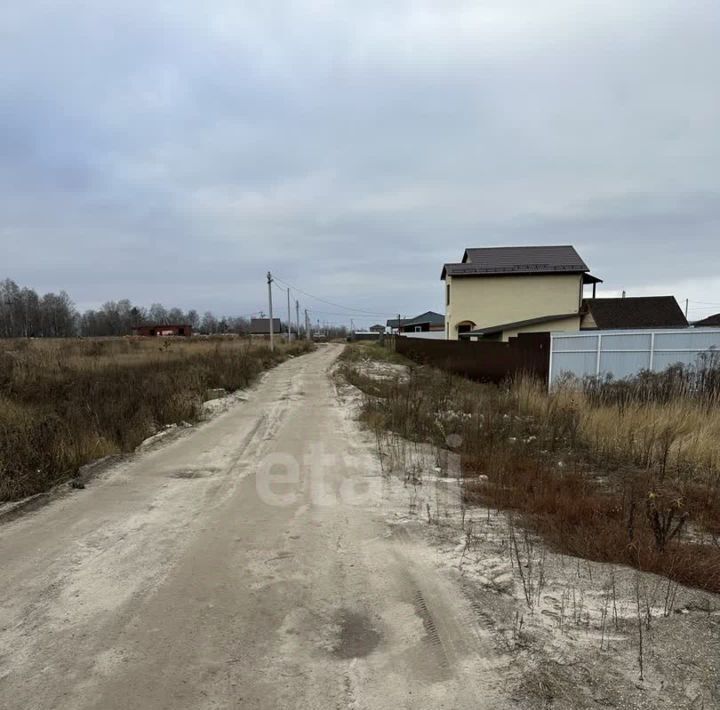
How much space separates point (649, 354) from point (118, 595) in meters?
14.6

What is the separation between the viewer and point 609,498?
5531 millimetres

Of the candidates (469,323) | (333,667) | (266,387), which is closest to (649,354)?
(266,387)

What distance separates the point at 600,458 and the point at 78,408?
9119mm

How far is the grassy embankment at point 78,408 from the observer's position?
261 inches

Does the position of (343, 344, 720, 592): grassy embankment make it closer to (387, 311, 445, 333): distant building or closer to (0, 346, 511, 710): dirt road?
(0, 346, 511, 710): dirt road

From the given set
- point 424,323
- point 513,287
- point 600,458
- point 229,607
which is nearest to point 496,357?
point 600,458

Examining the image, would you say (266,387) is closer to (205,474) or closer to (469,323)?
(205,474)

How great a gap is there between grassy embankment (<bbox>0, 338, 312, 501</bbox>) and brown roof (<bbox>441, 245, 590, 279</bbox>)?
84.8ft

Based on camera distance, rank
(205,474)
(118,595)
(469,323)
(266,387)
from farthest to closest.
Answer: (469,323) < (266,387) < (205,474) < (118,595)

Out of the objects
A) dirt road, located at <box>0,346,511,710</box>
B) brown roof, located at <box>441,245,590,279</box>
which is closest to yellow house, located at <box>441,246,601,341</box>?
brown roof, located at <box>441,245,590,279</box>

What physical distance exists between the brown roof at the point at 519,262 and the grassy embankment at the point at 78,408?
25840 millimetres

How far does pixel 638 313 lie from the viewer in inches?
1350

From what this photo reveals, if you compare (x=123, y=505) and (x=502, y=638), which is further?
(x=123, y=505)

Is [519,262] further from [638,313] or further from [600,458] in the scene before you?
[600,458]
